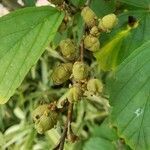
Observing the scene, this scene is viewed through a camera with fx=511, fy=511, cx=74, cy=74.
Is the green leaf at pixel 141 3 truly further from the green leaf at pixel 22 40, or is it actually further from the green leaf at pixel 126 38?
the green leaf at pixel 22 40

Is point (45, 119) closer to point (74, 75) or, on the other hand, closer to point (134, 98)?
point (74, 75)

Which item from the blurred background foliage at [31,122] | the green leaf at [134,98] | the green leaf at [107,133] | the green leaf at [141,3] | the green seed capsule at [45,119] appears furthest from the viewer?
the blurred background foliage at [31,122]

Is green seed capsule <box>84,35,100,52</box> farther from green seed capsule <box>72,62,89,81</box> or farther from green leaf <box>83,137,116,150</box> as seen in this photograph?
green leaf <box>83,137,116,150</box>

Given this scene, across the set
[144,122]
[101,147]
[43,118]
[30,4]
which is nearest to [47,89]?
[101,147]

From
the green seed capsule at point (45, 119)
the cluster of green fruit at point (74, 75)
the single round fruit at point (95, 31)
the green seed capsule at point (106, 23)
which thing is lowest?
the green seed capsule at point (45, 119)

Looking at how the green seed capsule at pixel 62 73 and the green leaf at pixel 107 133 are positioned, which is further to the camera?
the green leaf at pixel 107 133

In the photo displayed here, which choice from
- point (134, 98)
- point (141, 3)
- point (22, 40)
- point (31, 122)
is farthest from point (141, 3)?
point (31, 122)

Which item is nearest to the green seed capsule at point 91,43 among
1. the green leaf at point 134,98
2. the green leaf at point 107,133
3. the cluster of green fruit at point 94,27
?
the cluster of green fruit at point 94,27
